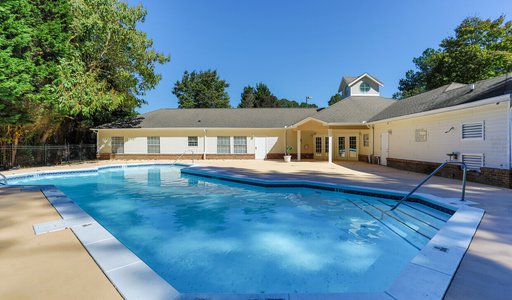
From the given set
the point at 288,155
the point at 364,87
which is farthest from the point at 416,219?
the point at 364,87

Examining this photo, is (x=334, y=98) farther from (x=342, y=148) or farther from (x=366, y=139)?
(x=366, y=139)

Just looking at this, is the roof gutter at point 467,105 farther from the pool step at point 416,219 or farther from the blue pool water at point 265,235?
the pool step at point 416,219

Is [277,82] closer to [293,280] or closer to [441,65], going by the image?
[441,65]

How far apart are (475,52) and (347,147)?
1897cm

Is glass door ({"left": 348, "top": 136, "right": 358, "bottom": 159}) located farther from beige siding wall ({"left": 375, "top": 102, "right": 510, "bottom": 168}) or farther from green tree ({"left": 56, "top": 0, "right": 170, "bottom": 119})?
green tree ({"left": 56, "top": 0, "right": 170, "bottom": 119})

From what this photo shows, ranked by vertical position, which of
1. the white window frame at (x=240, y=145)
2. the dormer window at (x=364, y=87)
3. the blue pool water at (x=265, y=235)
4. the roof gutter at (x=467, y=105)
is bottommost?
the blue pool water at (x=265, y=235)

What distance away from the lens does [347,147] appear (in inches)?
761

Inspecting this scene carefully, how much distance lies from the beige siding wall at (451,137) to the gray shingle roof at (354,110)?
7.20 ft

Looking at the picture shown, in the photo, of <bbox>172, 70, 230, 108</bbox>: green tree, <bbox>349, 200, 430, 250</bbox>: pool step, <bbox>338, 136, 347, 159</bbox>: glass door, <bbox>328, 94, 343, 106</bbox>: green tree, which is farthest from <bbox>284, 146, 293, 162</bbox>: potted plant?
<bbox>328, 94, 343, 106</bbox>: green tree

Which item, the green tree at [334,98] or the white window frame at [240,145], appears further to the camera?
the green tree at [334,98]

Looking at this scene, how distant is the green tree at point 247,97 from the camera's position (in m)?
50.1

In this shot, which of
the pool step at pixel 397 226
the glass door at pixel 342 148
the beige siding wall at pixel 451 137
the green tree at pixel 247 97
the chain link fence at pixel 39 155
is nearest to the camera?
the pool step at pixel 397 226

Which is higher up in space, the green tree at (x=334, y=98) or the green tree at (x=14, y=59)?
the green tree at (x=334, y=98)

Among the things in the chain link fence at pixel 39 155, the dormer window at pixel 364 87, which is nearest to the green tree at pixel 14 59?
the chain link fence at pixel 39 155
